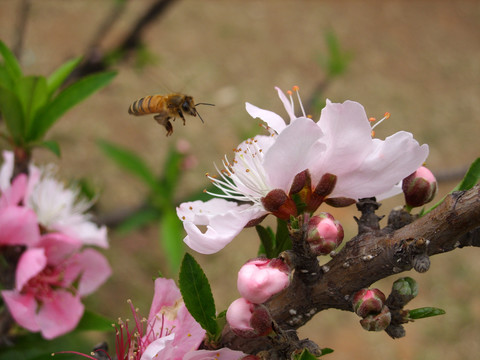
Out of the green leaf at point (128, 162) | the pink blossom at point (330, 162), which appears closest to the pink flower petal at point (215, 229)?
the pink blossom at point (330, 162)

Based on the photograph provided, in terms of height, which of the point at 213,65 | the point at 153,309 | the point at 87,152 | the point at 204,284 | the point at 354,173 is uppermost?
the point at 354,173

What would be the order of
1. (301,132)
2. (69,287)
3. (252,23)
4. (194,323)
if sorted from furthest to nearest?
(252,23), (69,287), (194,323), (301,132)

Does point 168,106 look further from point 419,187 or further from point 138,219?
point 138,219

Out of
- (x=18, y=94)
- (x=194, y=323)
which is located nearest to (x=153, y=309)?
(x=194, y=323)

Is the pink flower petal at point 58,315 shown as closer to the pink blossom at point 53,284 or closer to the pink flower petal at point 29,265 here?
the pink blossom at point 53,284

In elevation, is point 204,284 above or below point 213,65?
above

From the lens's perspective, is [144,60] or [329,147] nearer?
[329,147]

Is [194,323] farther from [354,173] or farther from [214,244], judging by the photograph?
[354,173]

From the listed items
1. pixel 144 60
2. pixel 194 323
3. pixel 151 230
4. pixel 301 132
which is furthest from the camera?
pixel 151 230
